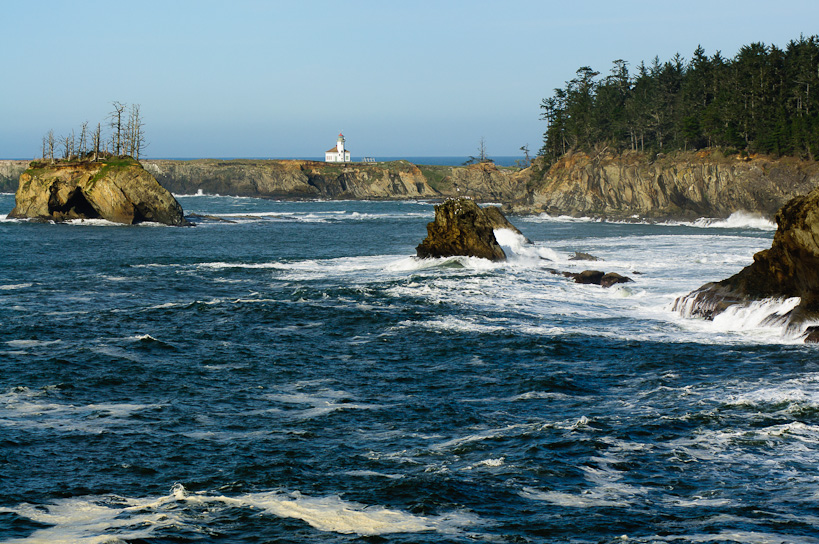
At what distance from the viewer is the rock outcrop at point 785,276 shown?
29.6m

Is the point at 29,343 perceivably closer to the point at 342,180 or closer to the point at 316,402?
the point at 316,402

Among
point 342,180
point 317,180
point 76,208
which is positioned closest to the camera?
point 76,208

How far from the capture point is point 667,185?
99938 mm

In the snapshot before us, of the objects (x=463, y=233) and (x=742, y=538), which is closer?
(x=742, y=538)

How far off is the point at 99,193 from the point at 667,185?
67.2 m

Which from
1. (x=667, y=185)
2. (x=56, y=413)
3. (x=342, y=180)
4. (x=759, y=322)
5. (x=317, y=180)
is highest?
(x=342, y=180)

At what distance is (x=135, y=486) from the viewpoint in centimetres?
1628

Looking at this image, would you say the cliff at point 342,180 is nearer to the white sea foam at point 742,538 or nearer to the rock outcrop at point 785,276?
the rock outcrop at point 785,276

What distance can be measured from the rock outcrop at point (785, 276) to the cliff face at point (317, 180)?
5469 inches

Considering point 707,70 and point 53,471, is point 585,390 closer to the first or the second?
point 53,471

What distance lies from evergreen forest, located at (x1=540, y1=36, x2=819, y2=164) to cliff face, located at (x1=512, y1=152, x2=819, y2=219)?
129 inches

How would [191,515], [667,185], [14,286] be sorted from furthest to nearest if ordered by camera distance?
[667,185] < [14,286] < [191,515]

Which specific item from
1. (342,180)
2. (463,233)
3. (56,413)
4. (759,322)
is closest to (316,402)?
(56,413)

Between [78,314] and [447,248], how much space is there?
24.7 m
